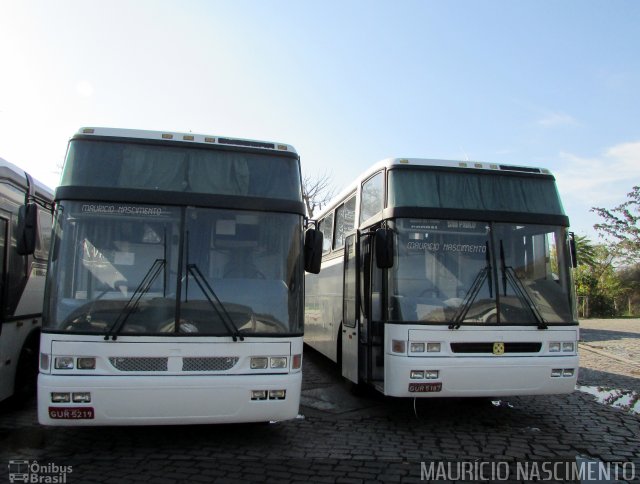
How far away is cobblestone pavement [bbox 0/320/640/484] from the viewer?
5.31 metres

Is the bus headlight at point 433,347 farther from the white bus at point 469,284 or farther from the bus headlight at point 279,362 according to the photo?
the bus headlight at point 279,362

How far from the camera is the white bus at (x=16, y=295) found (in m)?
6.80

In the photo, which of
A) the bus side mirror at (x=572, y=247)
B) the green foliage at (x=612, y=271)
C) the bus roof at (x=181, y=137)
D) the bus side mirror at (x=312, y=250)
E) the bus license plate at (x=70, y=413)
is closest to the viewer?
the bus license plate at (x=70, y=413)

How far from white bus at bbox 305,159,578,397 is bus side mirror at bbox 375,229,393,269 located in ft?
0.05

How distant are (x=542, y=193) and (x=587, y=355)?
30.4ft

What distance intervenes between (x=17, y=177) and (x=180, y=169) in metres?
2.89

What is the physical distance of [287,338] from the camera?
5.78 m

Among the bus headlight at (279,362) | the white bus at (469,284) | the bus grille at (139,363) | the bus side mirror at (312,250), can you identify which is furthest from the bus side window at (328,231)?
the bus grille at (139,363)

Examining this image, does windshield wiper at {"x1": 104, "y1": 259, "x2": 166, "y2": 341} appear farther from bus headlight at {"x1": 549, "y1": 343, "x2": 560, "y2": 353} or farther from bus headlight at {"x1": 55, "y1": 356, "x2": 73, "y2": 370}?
bus headlight at {"x1": 549, "y1": 343, "x2": 560, "y2": 353}

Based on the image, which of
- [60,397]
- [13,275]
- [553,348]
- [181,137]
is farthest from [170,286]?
[553,348]

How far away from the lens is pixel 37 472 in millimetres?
5109

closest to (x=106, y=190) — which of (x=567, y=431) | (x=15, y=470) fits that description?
(x=15, y=470)

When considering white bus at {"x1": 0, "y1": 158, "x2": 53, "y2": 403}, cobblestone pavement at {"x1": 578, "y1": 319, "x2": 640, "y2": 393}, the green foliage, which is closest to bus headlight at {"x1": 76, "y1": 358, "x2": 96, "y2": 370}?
white bus at {"x1": 0, "y1": 158, "x2": 53, "y2": 403}

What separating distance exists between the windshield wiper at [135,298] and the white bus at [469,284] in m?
2.74
